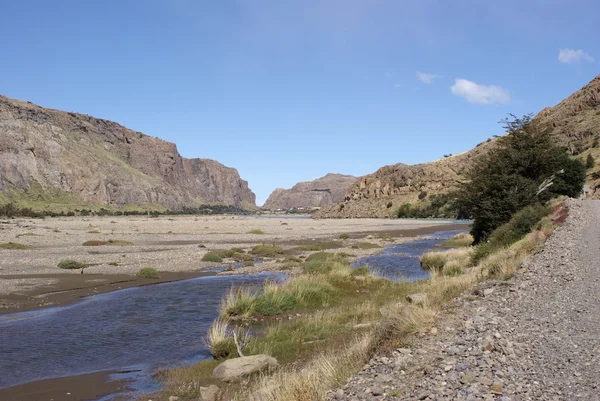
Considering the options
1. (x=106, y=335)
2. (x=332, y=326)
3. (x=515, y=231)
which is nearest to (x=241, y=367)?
(x=332, y=326)

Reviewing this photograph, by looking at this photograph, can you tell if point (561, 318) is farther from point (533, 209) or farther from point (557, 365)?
point (533, 209)

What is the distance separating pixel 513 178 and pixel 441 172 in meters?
127

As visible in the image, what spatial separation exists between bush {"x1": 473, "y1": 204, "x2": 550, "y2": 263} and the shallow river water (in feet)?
44.7

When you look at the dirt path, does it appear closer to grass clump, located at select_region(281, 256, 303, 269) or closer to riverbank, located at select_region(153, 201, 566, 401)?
riverbank, located at select_region(153, 201, 566, 401)

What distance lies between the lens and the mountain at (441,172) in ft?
314

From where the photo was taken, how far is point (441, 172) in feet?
512

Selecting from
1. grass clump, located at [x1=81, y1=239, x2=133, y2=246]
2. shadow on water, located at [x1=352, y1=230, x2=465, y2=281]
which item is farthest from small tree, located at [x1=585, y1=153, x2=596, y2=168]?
grass clump, located at [x1=81, y1=239, x2=133, y2=246]

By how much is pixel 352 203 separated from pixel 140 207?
280 feet

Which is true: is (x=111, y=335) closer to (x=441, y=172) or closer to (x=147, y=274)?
(x=147, y=274)

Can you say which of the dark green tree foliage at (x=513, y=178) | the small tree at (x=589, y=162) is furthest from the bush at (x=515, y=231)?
the small tree at (x=589, y=162)

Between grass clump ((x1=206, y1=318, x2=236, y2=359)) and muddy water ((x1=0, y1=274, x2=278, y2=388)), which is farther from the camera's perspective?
grass clump ((x1=206, y1=318, x2=236, y2=359))

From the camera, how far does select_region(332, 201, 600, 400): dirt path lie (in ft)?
19.8

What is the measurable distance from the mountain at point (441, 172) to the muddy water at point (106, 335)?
6313 cm

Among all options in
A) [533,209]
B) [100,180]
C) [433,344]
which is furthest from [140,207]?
[433,344]
